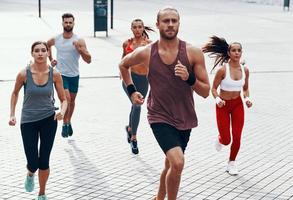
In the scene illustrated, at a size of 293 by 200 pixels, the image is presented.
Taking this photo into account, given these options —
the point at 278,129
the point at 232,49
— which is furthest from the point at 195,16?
the point at 232,49

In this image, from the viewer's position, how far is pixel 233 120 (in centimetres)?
790

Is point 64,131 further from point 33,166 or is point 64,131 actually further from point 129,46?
point 33,166

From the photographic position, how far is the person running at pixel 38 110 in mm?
6441

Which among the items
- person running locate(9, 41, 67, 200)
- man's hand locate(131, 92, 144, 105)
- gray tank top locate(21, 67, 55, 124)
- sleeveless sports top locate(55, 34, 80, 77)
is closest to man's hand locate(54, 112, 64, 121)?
person running locate(9, 41, 67, 200)

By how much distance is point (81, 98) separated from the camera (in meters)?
13.2

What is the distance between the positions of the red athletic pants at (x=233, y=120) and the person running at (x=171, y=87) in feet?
6.56

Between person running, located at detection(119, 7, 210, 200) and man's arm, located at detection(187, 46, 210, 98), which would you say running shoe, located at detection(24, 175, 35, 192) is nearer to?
person running, located at detection(119, 7, 210, 200)

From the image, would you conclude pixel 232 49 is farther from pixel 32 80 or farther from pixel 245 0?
pixel 245 0

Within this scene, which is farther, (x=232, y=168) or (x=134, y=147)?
(x=134, y=147)

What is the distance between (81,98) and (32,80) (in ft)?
22.2

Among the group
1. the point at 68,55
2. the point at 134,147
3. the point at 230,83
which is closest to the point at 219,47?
the point at 230,83

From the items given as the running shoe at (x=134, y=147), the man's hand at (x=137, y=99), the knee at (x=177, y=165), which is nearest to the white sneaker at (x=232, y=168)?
the running shoe at (x=134, y=147)

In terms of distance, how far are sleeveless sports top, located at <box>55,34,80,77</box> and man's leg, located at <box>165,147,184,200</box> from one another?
4023mm

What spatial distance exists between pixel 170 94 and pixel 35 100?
1.45 meters
